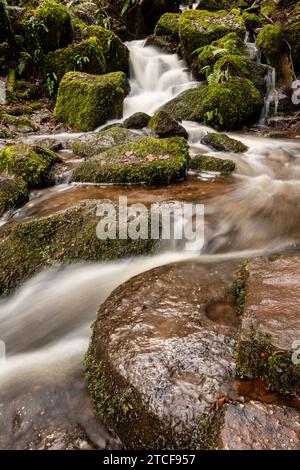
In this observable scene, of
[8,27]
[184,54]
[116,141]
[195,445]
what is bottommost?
[195,445]

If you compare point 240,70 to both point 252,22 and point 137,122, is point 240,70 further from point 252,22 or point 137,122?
point 252,22

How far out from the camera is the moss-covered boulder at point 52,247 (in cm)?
362

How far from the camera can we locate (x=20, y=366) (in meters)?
2.63

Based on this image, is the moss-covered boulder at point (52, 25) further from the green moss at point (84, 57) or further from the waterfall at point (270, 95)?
the waterfall at point (270, 95)

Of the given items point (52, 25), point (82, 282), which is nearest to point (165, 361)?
point (82, 282)

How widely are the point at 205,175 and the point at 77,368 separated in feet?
13.8

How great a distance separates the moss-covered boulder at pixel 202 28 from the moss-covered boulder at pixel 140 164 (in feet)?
24.3

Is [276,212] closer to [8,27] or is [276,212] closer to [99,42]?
[99,42]

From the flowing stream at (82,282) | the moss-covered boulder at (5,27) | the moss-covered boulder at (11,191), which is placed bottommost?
the flowing stream at (82,282)

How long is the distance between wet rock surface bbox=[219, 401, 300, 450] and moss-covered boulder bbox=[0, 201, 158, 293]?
2.20 metres

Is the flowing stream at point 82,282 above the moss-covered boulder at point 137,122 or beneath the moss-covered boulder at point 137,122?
beneath

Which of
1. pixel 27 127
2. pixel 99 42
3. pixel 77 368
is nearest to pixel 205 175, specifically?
pixel 77 368

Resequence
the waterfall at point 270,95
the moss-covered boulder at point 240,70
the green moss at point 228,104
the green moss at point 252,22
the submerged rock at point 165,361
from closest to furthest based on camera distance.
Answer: the submerged rock at point 165,361, the green moss at point 228,104, the moss-covered boulder at point 240,70, the waterfall at point 270,95, the green moss at point 252,22

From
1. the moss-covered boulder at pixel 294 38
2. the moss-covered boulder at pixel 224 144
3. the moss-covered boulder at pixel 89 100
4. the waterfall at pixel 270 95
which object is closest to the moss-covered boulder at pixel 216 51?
the waterfall at pixel 270 95
